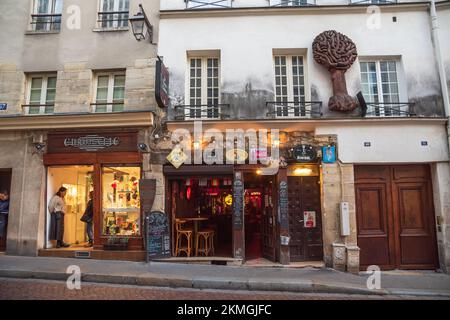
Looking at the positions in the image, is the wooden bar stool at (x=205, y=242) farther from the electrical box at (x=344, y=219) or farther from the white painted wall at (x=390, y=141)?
the white painted wall at (x=390, y=141)

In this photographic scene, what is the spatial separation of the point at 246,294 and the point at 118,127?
5611mm

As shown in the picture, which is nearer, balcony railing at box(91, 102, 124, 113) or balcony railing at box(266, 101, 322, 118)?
balcony railing at box(266, 101, 322, 118)

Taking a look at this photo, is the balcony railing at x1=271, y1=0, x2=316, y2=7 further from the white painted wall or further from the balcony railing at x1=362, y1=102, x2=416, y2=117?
the white painted wall

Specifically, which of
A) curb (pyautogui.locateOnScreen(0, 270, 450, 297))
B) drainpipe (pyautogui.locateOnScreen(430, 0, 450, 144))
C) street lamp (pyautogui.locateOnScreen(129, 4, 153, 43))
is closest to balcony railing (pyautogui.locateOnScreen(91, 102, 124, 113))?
street lamp (pyautogui.locateOnScreen(129, 4, 153, 43))

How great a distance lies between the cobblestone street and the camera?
19.7 feet

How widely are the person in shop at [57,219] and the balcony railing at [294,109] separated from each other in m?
6.55

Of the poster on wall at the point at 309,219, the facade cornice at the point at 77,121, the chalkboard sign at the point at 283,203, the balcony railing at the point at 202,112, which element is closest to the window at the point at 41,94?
the facade cornice at the point at 77,121

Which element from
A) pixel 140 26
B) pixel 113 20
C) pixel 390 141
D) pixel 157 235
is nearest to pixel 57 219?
pixel 157 235

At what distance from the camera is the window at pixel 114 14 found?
10008 millimetres

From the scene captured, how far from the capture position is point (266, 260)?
936 cm

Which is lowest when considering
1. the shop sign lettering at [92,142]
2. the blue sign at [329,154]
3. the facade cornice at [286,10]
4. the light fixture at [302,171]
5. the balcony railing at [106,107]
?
the light fixture at [302,171]

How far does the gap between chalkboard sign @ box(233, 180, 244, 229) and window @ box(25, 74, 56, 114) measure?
230 inches

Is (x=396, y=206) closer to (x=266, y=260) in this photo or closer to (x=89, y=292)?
A: (x=266, y=260)
